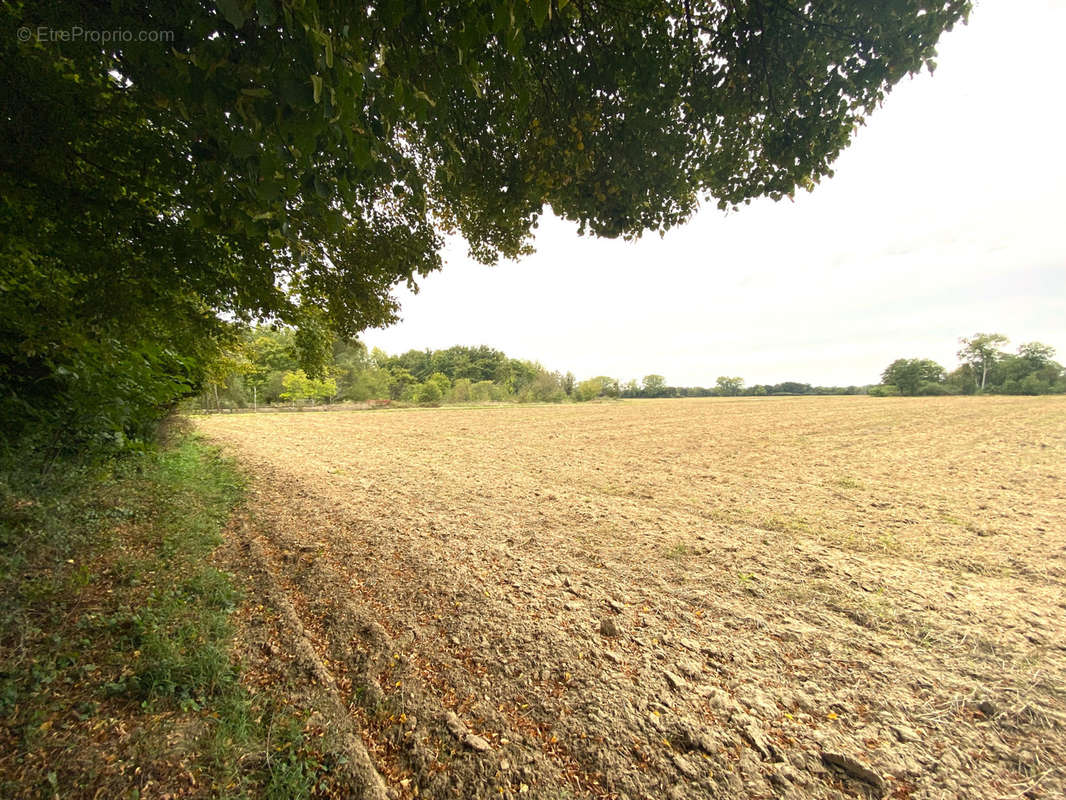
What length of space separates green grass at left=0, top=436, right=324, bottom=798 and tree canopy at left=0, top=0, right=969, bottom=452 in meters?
1.83

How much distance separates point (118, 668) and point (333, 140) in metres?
3.41

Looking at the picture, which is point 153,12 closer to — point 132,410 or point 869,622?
point 132,410

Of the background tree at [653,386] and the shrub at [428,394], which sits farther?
the background tree at [653,386]

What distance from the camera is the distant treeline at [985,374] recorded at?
229ft

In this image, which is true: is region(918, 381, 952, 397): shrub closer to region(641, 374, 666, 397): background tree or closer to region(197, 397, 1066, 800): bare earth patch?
region(641, 374, 666, 397): background tree

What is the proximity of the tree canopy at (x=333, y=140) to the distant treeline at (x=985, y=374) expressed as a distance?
108m

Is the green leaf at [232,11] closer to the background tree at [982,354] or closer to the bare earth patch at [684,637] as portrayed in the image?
the bare earth patch at [684,637]

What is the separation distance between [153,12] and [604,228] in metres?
4.55

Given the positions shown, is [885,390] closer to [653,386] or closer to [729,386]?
[729,386]

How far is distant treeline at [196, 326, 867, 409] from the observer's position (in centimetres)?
3588

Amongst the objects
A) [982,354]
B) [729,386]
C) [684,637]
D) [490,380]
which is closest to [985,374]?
[982,354]

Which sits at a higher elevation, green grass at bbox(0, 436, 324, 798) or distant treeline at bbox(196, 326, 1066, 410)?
distant treeline at bbox(196, 326, 1066, 410)

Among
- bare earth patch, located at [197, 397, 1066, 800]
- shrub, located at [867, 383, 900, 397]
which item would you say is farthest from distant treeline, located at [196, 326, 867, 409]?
shrub, located at [867, 383, 900, 397]

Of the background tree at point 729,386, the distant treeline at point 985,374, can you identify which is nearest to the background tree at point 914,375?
the distant treeline at point 985,374
